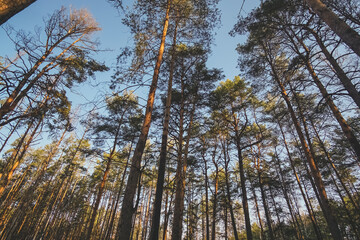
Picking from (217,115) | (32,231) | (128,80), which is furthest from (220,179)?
(32,231)

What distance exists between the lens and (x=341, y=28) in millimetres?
3053

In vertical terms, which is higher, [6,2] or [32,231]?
[6,2]

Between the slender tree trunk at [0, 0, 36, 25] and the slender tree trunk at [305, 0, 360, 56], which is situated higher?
the slender tree trunk at [305, 0, 360, 56]

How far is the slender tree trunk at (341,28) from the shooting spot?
2.77 m

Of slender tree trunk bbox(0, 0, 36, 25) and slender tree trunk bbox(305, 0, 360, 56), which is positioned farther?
slender tree trunk bbox(305, 0, 360, 56)

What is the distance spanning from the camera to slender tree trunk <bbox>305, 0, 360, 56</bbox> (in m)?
2.77

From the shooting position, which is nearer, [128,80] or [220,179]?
[128,80]

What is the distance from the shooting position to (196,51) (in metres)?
7.77

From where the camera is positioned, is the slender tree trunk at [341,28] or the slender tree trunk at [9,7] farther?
the slender tree trunk at [341,28]

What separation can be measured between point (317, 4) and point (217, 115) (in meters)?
7.93

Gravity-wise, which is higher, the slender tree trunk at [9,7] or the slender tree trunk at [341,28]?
the slender tree trunk at [341,28]

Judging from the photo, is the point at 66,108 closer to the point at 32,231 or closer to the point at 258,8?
the point at 258,8

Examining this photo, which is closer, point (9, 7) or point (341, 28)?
point (9, 7)

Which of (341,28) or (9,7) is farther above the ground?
(341,28)
